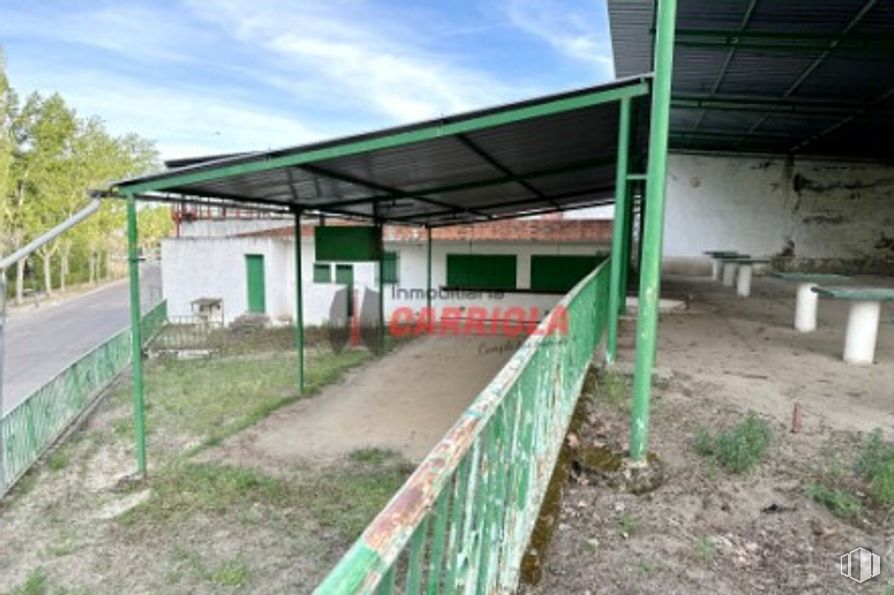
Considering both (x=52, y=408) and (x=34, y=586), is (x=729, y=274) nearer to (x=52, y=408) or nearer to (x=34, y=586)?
(x=52, y=408)

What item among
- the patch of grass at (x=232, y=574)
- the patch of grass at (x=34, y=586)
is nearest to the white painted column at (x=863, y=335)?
the patch of grass at (x=232, y=574)

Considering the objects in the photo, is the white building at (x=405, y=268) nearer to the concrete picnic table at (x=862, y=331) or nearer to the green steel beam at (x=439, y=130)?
the concrete picnic table at (x=862, y=331)

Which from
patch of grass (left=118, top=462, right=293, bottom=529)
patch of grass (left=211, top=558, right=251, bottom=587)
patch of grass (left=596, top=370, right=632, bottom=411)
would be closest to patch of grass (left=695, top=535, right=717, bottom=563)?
patch of grass (left=596, top=370, right=632, bottom=411)

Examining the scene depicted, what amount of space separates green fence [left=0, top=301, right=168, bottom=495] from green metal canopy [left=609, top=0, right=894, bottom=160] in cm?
917

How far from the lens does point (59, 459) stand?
668cm

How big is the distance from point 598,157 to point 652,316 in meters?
5.15

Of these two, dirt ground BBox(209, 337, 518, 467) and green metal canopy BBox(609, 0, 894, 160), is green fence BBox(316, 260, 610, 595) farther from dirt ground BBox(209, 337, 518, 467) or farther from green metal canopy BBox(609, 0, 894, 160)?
green metal canopy BBox(609, 0, 894, 160)

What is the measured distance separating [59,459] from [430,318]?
9.17m

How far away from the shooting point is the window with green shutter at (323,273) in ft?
51.9

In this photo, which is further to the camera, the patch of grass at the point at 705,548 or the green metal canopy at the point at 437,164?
the green metal canopy at the point at 437,164

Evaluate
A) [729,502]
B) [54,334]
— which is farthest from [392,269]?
[729,502]

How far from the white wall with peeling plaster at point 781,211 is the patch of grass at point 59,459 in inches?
627

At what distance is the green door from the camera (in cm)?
1633

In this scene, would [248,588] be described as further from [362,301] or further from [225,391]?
[362,301]
